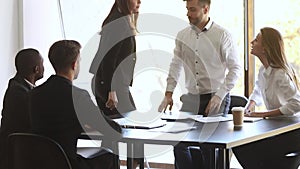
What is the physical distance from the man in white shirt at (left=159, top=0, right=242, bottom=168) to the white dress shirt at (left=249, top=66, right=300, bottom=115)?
0.18 m

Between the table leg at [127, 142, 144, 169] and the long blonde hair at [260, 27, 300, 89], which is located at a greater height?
the long blonde hair at [260, 27, 300, 89]

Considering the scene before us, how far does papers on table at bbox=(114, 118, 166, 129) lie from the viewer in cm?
274

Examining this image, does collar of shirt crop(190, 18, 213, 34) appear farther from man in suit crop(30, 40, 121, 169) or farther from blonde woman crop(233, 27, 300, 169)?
man in suit crop(30, 40, 121, 169)

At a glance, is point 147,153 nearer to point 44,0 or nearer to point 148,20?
point 148,20

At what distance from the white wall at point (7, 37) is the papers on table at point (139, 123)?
1879 mm

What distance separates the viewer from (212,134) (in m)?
2.47

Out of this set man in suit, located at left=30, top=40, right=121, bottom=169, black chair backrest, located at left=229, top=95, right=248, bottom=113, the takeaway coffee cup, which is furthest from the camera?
black chair backrest, located at left=229, top=95, right=248, bottom=113

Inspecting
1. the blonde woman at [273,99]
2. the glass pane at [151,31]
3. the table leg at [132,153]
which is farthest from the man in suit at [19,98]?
the glass pane at [151,31]

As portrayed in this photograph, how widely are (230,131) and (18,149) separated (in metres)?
1.04

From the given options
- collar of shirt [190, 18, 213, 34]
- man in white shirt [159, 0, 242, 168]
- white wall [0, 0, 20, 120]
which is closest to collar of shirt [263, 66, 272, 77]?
man in white shirt [159, 0, 242, 168]

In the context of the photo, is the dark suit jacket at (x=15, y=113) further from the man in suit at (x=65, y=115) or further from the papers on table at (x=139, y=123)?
the papers on table at (x=139, y=123)

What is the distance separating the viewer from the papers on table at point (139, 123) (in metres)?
2.74

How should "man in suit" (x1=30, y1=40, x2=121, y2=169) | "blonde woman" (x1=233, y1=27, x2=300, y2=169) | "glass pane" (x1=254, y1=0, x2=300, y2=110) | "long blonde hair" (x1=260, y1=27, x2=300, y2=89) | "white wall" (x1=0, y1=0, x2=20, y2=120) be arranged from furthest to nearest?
"white wall" (x1=0, y1=0, x2=20, y2=120), "glass pane" (x1=254, y1=0, x2=300, y2=110), "long blonde hair" (x1=260, y1=27, x2=300, y2=89), "blonde woman" (x1=233, y1=27, x2=300, y2=169), "man in suit" (x1=30, y1=40, x2=121, y2=169)

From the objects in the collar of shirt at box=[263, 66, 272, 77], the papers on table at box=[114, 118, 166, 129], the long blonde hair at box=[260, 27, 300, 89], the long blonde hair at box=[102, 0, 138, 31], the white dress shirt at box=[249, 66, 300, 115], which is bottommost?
the papers on table at box=[114, 118, 166, 129]
